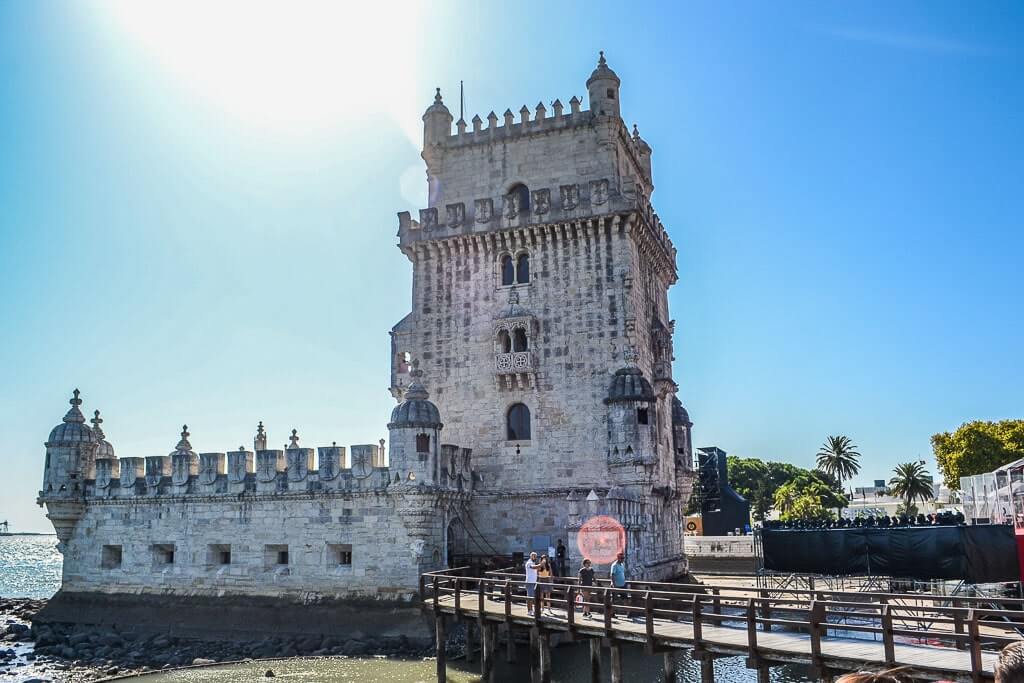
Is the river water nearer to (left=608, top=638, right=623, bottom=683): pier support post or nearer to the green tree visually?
(left=608, top=638, right=623, bottom=683): pier support post

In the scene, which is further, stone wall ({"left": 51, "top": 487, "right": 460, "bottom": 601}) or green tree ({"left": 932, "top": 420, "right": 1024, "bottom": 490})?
green tree ({"left": 932, "top": 420, "right": 1024, "bottom": 490})

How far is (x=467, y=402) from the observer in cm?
3269

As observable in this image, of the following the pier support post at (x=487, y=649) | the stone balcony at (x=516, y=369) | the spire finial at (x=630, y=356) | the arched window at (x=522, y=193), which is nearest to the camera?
the pier support post at (x=487, y=649)

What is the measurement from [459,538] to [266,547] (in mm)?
7229

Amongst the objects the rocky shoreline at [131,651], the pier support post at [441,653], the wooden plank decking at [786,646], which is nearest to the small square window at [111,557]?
the rocky shoreline at [131,651]

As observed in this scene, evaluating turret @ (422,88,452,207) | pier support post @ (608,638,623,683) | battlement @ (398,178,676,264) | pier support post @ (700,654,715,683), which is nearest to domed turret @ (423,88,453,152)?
turret @ (422,88,452,207)

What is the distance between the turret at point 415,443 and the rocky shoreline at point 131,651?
5.39 metres

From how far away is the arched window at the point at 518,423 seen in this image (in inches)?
1259

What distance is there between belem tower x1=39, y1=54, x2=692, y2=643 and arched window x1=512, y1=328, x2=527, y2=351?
89 mm

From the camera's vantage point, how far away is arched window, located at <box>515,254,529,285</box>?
33.2 m

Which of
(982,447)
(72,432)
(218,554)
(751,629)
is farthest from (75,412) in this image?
(982,447)

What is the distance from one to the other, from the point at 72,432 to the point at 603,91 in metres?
26.1

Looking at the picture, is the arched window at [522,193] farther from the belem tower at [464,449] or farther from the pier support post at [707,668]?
the pier support post at [707,668]

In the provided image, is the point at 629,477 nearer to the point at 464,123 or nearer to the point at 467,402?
the point at 467,402
